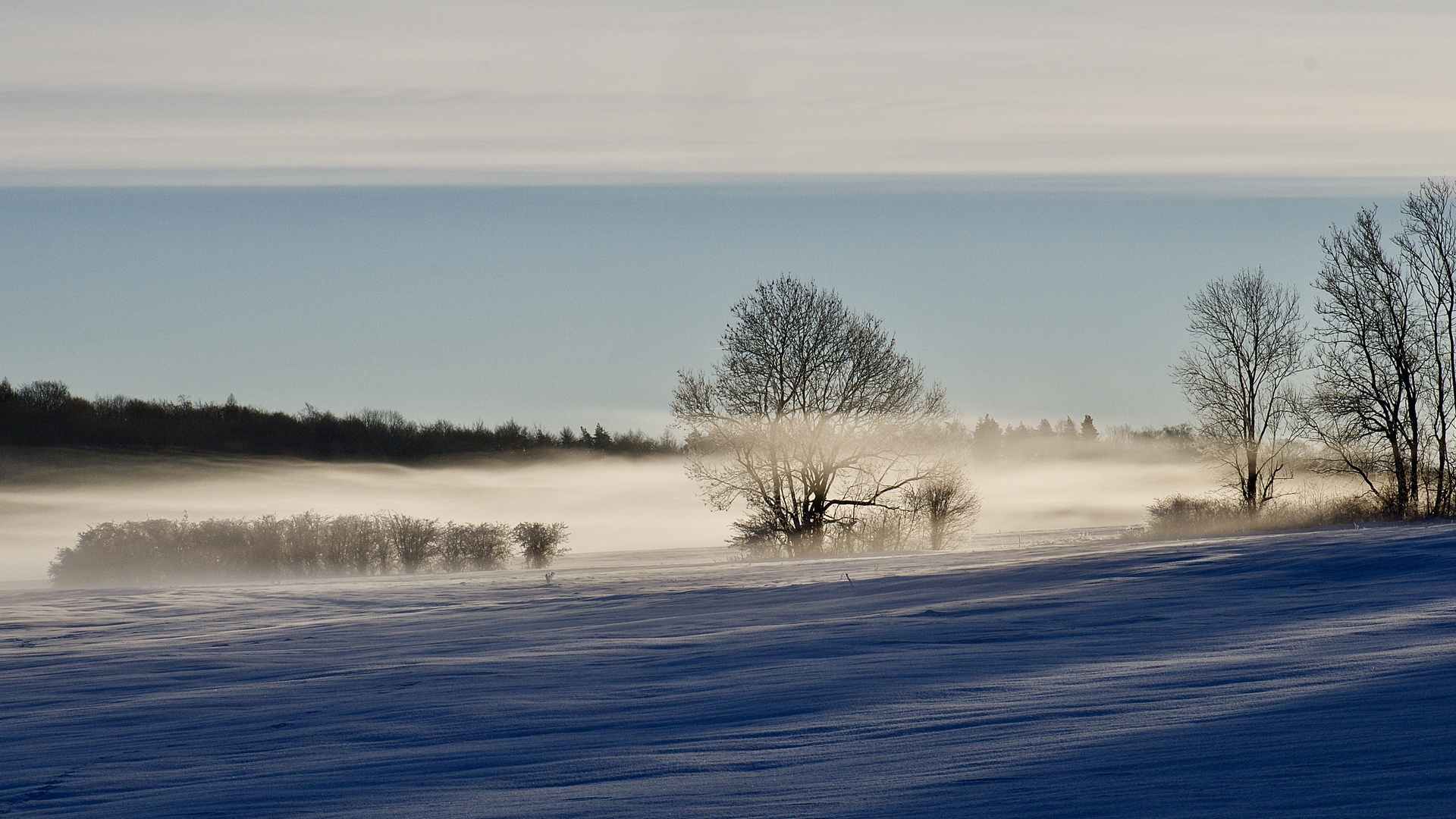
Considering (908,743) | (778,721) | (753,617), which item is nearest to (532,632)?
(753,617)

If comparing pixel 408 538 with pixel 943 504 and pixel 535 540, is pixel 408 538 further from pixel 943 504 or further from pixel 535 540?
pixel 943 504

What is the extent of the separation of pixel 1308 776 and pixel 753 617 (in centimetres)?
712

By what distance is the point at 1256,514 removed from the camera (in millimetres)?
31906

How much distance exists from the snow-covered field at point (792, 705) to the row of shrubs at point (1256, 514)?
1888cm

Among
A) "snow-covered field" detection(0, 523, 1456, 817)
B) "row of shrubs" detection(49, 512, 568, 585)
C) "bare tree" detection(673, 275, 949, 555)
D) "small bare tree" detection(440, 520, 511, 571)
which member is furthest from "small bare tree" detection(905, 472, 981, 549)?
"snow-covered field" detection(0, 523, 1456, 817)

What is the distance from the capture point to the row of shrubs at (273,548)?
2398cm

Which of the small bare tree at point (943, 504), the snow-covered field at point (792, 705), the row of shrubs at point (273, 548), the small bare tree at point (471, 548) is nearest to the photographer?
the snow-covered field at point (792, 705)

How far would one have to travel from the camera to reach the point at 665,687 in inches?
259

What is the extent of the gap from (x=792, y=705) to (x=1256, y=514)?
99.8 feet

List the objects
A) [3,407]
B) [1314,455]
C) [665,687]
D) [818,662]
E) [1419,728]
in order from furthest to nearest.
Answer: [3,407] → [1314,455] → [818,662] → [665,687] → [1419,728]

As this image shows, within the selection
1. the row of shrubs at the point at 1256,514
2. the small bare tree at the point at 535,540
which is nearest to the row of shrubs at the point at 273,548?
the small bare tree at the point at 535,540

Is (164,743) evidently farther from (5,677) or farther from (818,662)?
(818,662)

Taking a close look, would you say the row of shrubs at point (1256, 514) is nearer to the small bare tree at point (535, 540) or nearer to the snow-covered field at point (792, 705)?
the small bare tree at point (535, 540)

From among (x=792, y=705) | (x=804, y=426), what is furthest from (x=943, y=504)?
(x=792, y=705)
